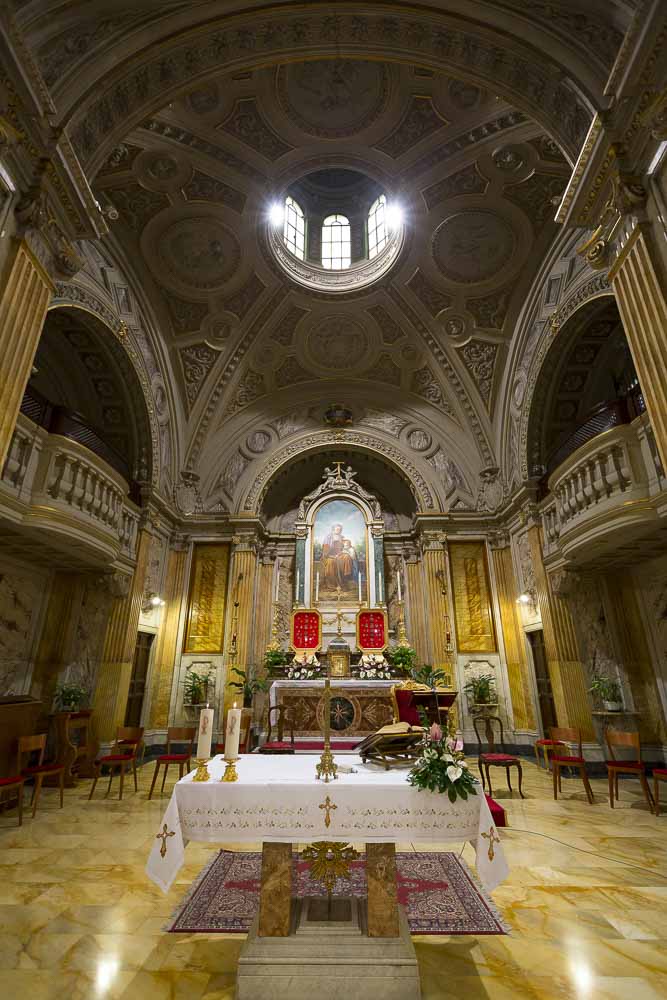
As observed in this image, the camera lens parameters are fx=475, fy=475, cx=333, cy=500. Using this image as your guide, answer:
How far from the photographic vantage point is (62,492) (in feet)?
26.4

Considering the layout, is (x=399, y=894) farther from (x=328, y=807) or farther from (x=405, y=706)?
(x=405, y=706)

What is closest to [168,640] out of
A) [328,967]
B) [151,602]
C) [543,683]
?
[151,602]

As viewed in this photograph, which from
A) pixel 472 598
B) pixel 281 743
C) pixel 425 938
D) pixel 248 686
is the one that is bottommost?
pixel 425 938

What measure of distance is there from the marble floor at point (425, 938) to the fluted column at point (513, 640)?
5.76 meters

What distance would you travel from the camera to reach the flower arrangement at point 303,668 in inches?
469

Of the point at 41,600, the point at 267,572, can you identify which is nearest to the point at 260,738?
the point at 267,572

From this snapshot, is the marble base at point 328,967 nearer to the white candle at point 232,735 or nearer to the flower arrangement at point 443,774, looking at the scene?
the flower arrangement at point 443,774

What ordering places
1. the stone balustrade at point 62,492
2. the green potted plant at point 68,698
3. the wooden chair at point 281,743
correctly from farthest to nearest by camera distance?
A: the green potted plant at point 68,698
the wooden chair at point 281,743
the stone balustrade at point 62,492

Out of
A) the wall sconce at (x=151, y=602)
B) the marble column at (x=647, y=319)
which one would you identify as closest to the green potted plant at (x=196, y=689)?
the wall sconce at (x=151, y=602)

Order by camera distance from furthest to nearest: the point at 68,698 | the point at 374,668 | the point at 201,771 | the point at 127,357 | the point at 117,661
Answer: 1. the point at 374,668
2. the point at 127,357
3. the point at 117,661
4. the point at 68,698
5. the point at 201,771

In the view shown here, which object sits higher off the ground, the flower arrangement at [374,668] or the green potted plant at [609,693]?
the flower arrangement at [374,668]

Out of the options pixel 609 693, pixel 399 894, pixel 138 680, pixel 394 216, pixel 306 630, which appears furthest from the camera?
pixel 306 630

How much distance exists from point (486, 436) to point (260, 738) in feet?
33.8

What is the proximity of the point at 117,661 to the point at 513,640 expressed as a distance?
31.6 ft
